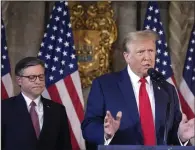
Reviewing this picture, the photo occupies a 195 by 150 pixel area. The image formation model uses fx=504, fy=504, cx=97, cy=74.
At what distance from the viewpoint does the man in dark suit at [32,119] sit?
3264 mm

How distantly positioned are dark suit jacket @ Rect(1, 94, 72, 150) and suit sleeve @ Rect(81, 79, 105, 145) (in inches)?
21.6

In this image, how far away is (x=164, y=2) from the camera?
15.8 feet

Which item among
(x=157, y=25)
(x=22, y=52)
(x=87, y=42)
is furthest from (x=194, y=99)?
(x=22, y=52)

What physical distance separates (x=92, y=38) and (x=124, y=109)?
1849 mm

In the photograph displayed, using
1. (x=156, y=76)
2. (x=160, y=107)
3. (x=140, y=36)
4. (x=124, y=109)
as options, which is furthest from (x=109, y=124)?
(x=140, y=36)

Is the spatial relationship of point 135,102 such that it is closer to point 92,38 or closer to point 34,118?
point 34,118

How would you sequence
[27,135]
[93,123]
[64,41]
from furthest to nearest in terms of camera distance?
[64,41]
[27,135]
[93,123]

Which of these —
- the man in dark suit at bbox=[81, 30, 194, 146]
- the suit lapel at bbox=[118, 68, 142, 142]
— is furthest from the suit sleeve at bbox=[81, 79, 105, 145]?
the suit lapel at bbox=[118, 68, 142, 142]

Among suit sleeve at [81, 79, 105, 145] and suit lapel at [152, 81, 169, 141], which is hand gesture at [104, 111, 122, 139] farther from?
suit lapel at [152, 81, 169, 141]

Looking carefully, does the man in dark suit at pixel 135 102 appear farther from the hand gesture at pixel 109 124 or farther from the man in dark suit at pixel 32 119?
the man in dark suit at pixel 32 119

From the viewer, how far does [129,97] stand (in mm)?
2898

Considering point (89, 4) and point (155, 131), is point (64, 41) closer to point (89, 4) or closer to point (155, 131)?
point (89, 4)

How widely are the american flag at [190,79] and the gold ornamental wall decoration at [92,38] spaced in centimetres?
70

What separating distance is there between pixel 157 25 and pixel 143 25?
137 millimetres
